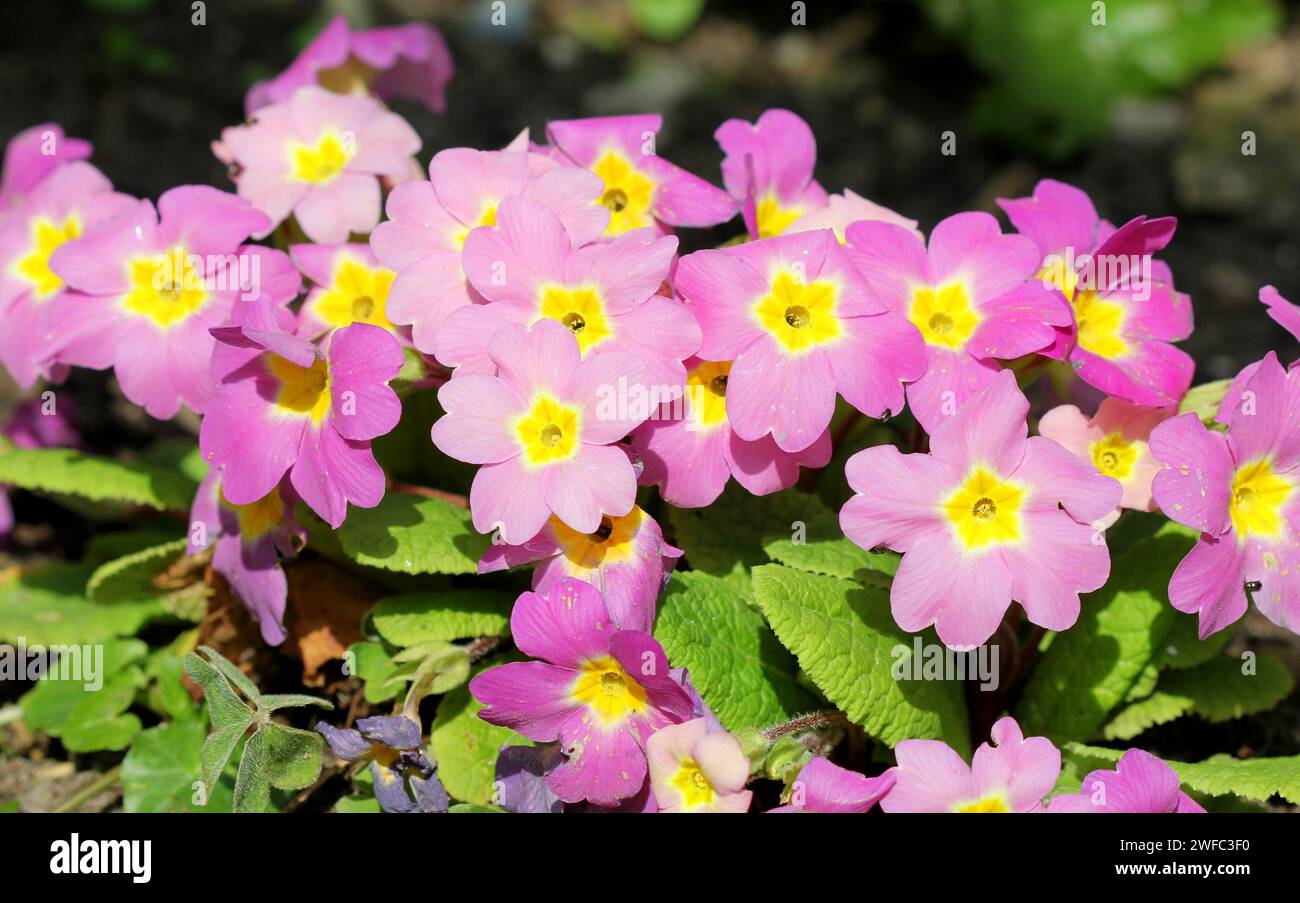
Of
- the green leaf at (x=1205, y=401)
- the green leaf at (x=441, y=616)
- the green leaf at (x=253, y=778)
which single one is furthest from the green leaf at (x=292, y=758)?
the green leaf at (x=1205, y=401)

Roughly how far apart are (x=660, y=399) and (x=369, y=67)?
119 cm

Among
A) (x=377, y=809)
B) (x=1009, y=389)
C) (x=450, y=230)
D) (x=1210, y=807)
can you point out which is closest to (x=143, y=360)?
(x=450, y=230)

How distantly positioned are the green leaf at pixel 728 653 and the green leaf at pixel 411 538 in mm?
320

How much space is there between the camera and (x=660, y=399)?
196cm

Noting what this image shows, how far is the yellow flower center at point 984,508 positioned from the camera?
1.91 metres

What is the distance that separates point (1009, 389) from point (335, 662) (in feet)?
4.33

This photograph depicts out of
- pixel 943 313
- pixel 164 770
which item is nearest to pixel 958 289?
pixel 943 313

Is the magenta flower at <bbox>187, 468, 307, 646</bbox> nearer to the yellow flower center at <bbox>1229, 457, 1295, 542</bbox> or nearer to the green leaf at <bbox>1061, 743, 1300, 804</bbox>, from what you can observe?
the green leaf at <bbox>1061, 743, 1300, 804</bbox>

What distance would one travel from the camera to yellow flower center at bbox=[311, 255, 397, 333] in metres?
2.29

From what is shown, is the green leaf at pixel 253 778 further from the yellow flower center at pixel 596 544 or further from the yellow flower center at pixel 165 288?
the yellow flower center at pixel 165 288

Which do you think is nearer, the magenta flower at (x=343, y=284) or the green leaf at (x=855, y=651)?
the green leaf at (x=855, y=651)

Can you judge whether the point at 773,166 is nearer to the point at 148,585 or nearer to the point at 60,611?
the point at 148,585

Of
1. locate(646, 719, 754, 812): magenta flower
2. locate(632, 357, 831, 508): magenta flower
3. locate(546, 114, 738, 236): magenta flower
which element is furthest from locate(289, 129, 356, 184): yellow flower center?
locate(646, 719, 754, 812): magenta flower
